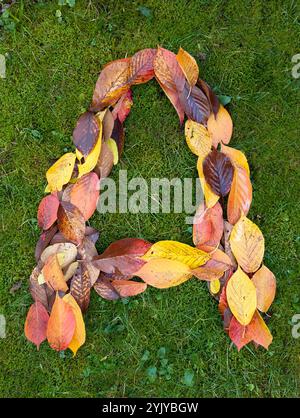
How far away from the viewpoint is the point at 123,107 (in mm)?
2117

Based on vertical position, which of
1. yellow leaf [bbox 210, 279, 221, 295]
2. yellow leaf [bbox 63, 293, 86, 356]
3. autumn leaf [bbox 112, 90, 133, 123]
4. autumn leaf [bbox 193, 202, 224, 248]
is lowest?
yellow leaf [bbox 63, 293, 86, 356]

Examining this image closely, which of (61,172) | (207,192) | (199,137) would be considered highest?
(199,137)

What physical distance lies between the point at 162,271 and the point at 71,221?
0.43 metres

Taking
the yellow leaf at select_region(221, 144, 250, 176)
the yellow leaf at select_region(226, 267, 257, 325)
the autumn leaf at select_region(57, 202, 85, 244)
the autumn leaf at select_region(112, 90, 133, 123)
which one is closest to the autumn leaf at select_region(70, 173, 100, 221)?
the autumn leaf at select_region(57, 202, 85, 244)

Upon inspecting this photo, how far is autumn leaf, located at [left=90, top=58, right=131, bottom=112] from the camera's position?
207cm

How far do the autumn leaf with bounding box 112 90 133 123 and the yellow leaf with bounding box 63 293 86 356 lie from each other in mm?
783

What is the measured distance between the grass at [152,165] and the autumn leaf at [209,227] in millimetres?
89

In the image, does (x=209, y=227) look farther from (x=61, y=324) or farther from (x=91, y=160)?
(x=61, y=324)

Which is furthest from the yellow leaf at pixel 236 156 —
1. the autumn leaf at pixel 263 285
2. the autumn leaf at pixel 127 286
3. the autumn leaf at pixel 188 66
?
the autumn leaf at pixel 127 286

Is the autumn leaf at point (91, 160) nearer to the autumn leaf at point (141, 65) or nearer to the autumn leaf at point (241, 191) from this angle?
the autumn leaf at point (141, 65)

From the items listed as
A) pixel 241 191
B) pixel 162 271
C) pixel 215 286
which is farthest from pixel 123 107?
pixel 215 286

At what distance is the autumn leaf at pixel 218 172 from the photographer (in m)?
2.04

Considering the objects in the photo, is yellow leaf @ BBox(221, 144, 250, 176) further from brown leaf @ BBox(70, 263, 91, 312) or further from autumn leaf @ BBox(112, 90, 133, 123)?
brown leaf @ BBox(70, 263, 91, 312)
